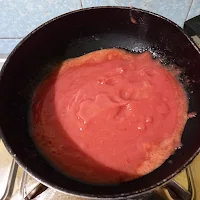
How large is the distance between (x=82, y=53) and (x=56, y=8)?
0.54 feet

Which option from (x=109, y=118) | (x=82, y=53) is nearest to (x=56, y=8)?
(x=82, y=53)

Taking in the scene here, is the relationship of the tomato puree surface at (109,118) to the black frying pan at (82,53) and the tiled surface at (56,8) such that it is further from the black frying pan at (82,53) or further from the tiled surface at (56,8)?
the tiled surface at (56,8)

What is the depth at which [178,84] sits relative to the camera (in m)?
0.84

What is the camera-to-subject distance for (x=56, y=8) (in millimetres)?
958

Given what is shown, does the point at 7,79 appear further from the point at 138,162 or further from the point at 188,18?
the point at 188,18

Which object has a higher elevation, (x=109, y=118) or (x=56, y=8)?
(x=56, y=8)

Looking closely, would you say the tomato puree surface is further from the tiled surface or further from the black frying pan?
the tiled surface

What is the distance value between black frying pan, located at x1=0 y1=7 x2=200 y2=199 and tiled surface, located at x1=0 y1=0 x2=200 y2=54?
0.33 feet

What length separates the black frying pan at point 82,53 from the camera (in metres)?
0.70

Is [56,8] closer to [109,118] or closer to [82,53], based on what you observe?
[82,53]

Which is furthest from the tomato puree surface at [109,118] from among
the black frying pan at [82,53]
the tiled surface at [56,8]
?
the tiled surface at [56,8]

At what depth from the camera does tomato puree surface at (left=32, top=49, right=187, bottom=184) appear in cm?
73

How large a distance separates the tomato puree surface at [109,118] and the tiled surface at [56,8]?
17 centimetres

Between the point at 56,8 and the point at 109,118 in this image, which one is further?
the point at 56,8
